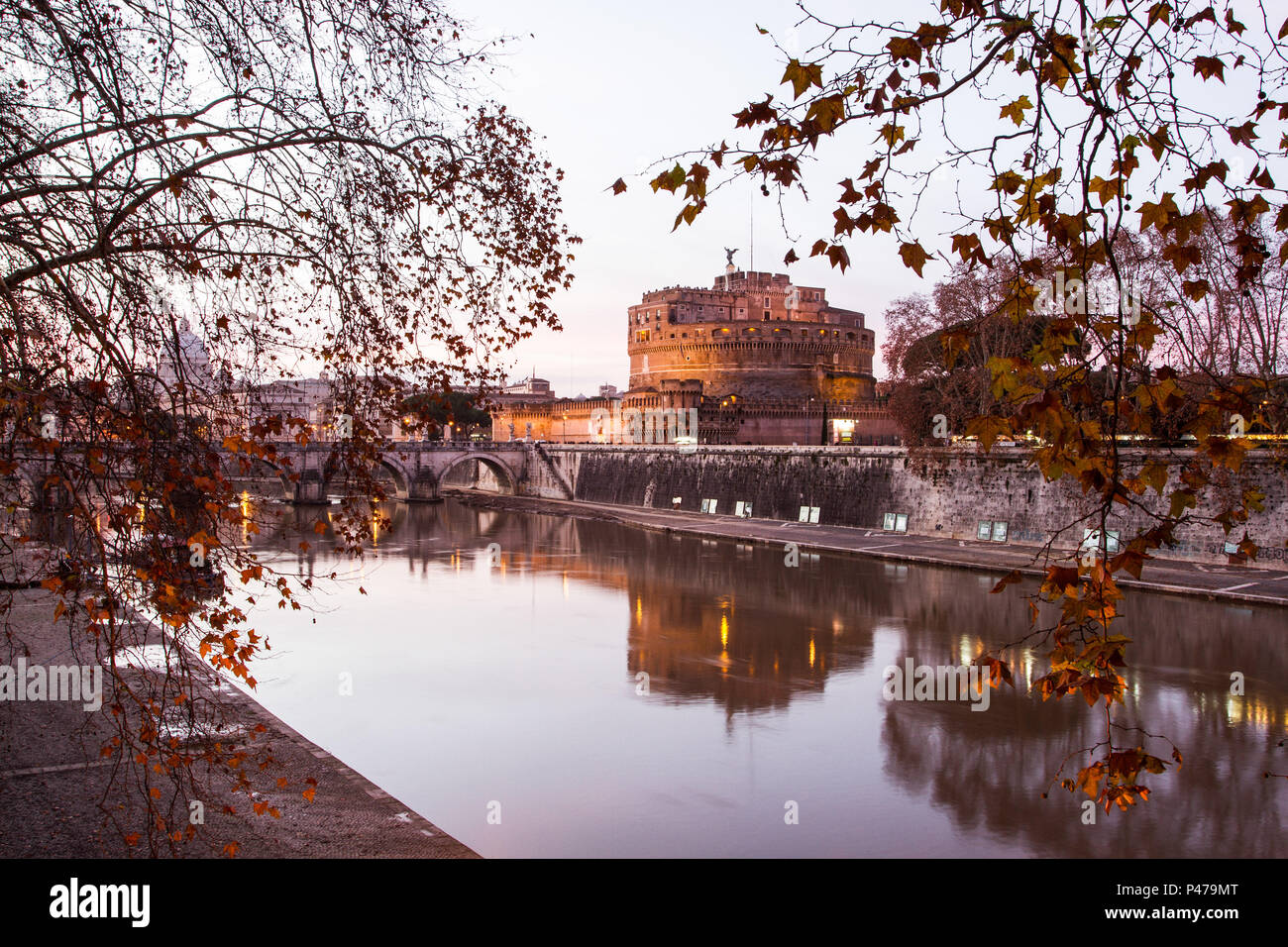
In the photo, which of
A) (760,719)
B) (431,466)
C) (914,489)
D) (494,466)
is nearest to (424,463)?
(431,466)

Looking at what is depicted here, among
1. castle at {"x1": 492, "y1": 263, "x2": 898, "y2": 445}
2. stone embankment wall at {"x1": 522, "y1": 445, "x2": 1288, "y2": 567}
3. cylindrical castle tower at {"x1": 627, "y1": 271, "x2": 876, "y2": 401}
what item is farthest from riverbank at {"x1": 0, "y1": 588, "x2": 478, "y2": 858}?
cylindrical castle tower at {"x1": 627, "y1": 271, "x2": 876, "y2": 401}

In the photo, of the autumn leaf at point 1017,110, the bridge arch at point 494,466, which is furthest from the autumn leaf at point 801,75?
the bridge arch at point 494,466

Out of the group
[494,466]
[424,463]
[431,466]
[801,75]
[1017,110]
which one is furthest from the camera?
[494,466]

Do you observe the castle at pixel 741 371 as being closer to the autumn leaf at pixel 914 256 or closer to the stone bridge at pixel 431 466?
the stone bridge at pixel 431 466

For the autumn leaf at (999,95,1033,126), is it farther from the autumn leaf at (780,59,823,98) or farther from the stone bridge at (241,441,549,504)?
the stone bridge at (241,441,549,504)

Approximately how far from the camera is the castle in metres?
50.2

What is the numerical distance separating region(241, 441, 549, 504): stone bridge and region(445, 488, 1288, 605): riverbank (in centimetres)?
908

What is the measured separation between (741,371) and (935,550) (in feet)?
121

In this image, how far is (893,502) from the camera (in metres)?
28.7

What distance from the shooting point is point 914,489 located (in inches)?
1103

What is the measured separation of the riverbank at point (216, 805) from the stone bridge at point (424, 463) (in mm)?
33368

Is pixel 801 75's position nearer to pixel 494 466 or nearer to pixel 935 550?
pixel 935 550
